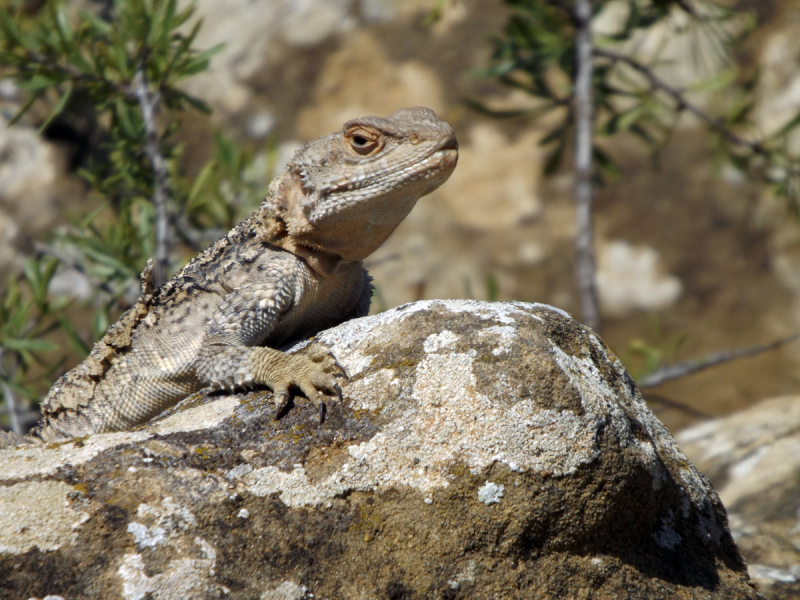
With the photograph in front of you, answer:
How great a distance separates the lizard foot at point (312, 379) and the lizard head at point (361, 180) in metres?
0.91

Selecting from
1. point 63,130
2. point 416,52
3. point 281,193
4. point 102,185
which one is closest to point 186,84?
point 63,130

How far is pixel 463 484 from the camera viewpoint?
3035 millimetres

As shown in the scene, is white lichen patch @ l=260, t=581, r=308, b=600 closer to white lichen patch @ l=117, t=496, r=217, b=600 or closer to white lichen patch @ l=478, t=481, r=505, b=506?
white lichen patch @ l=117, t=496, r=217, b=600

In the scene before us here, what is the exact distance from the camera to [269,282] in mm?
4078

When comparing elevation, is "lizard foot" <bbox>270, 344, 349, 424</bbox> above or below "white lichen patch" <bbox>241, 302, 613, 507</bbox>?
above

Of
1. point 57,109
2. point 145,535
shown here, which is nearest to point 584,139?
point 57,109

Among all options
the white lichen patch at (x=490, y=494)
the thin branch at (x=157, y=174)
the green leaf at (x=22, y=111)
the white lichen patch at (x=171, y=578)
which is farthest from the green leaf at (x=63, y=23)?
the white lichen patch at (x=490, y=494)

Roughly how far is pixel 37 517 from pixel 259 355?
121 centimetres

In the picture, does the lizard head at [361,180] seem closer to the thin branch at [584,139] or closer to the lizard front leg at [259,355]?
the lizard front leg at [259,355]

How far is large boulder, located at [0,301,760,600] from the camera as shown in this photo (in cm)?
279

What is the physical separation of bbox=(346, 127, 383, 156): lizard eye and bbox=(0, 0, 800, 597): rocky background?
21.3ft

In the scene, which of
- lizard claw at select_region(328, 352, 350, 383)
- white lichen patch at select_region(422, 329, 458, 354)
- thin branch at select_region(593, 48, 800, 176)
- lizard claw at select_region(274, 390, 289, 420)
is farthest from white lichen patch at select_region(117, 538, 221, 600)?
thin branch at select_region(593, 48, 800, 176)

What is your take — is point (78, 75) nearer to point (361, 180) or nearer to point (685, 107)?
point (361, 180)

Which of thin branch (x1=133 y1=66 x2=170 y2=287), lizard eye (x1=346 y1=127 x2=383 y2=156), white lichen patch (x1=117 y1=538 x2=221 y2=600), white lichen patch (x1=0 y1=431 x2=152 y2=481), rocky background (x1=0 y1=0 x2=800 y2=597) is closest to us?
white lichen patch (x1=117 y1=538 x2=221 y2=600)
